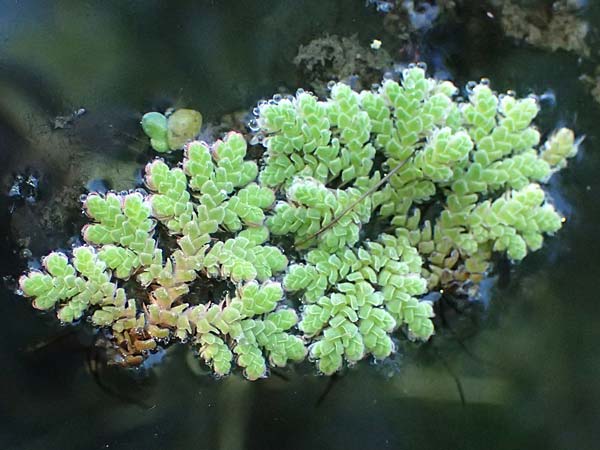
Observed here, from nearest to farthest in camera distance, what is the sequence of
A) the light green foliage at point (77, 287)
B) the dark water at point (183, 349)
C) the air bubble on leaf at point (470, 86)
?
the light green foliage at point (77, 287)
the dark water at point (183, 349)
the air bubble on leaf at point (470, 86)

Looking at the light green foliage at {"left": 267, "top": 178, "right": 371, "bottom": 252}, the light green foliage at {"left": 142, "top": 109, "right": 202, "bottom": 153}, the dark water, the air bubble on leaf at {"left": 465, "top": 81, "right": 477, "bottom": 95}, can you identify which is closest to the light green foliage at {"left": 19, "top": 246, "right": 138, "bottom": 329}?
the dark water

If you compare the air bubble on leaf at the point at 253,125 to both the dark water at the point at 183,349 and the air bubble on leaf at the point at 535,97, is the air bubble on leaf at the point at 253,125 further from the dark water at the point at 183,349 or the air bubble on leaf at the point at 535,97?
the air bubble on leaf at the point at 535,97

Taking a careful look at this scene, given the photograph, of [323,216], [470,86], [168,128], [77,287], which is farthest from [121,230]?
[470,86]

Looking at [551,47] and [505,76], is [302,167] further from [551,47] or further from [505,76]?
[551,47]

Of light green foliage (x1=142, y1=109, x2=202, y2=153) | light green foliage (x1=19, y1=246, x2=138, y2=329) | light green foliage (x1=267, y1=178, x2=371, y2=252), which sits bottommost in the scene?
light green foliage (x1=19, y1=246, x2=138, y2=329)

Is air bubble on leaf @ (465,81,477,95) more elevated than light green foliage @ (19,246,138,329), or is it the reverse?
air bubble on leaf @ (465,81,477,95)

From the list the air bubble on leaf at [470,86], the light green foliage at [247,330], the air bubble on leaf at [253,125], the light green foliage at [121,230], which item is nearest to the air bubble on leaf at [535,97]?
the air bubble on leaf at [470,86]

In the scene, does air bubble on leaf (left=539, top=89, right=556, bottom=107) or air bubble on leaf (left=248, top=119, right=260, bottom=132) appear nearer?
air bubble on leaf (left=248, top=119, right=260, bottom=132)

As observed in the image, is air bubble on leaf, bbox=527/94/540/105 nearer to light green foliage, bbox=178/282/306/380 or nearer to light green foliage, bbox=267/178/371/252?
light green foliage, bbox=267/178/371/252
